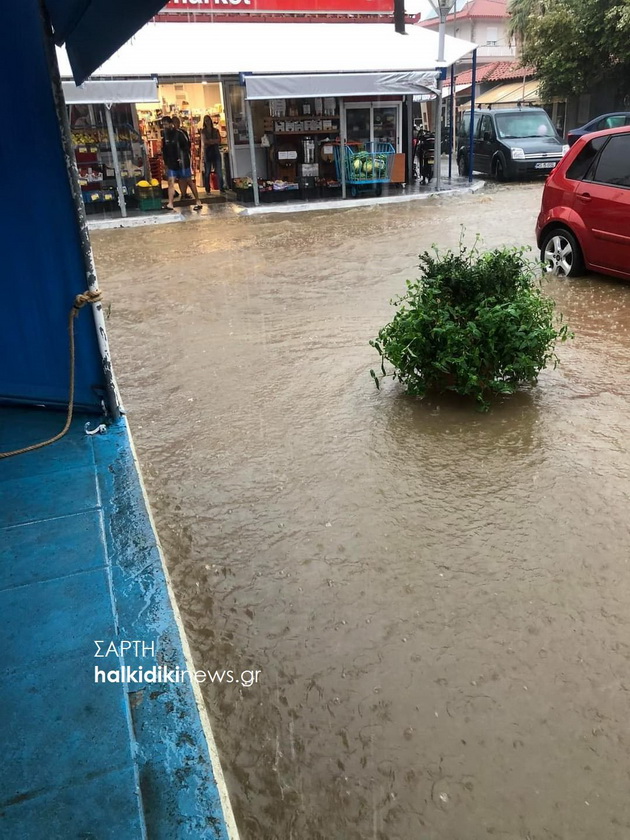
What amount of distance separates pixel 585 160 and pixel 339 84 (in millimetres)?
8707

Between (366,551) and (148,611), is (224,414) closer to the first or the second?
(366,551)

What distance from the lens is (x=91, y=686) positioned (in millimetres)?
2385

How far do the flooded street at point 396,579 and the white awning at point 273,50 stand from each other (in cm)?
1006

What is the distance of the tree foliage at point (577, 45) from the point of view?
77.8 ft

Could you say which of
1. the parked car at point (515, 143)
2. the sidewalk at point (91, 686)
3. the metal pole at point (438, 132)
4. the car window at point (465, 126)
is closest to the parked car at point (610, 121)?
the parked car at point (515, 143)

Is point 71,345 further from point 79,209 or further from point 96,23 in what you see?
point 96,23

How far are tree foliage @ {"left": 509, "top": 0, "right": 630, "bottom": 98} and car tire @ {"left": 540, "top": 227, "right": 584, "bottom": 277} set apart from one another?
19087 mm

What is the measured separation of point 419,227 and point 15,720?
37.9 ft

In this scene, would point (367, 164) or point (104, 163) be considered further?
point (367, 164)

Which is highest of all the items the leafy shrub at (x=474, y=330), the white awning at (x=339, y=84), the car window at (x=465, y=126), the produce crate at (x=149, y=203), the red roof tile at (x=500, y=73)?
the red roof tile at (x=500, y=73)

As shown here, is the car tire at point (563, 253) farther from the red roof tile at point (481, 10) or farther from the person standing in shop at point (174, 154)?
the red roof tile at point (481, 10)

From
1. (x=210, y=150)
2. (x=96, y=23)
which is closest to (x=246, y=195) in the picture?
(x=210, y=150)

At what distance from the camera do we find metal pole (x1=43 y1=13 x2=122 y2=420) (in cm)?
352

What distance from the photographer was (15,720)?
2238mm
